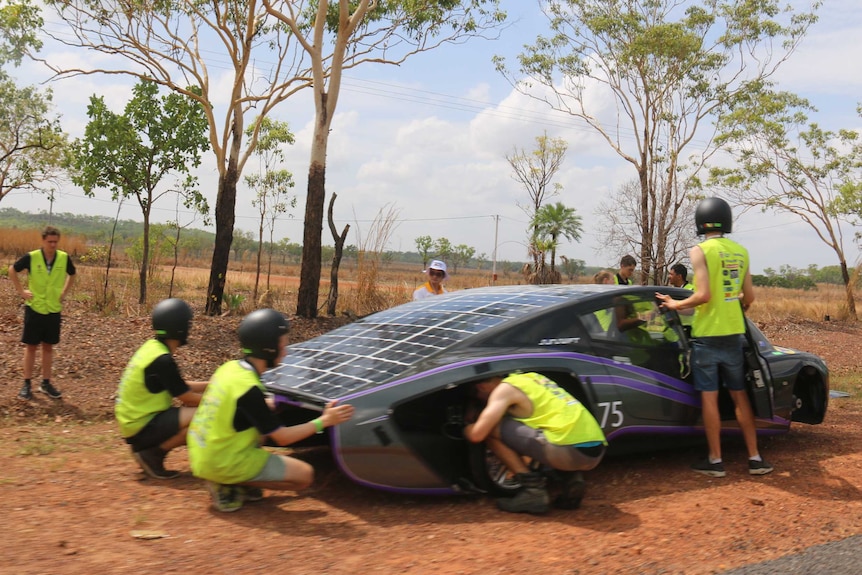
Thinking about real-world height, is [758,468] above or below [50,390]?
above

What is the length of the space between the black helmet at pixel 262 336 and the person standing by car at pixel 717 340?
3.04 m

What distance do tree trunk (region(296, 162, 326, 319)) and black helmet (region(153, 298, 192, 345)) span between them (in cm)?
896

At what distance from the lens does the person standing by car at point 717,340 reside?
5.52 meters

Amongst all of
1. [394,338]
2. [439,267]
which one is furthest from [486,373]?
[439,267]

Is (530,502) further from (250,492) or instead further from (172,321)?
(172,321)

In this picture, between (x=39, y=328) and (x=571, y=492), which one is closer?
(x=571, y=492)

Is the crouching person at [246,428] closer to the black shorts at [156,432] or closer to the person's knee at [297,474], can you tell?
the person's knee at [297,474]

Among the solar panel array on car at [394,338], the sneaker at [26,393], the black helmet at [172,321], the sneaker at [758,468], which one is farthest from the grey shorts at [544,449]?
the sneaker at [26,393]

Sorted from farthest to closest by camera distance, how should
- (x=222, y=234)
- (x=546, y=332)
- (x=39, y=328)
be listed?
(x=222, y=234), (x=39, y=328), (x=546, y=332)

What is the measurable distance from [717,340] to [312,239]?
31.8 feet

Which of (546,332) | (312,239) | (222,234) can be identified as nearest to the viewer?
(546,332)

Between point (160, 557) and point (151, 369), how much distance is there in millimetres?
1526

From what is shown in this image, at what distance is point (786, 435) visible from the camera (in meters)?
7.06

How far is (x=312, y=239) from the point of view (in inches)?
554
